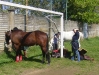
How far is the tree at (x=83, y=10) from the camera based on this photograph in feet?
83.0

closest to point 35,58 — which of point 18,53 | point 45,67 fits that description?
point 18,53

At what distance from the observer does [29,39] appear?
1169cm

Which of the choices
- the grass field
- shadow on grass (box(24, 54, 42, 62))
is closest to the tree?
shadow on grass (box(24, 54, 42, 62))

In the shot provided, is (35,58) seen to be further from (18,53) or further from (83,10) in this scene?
(83,10)

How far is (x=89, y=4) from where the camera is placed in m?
25.4

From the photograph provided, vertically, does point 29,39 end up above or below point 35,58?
above

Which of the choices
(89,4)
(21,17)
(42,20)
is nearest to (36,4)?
(89,4)

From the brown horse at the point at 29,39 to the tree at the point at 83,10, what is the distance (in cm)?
1411

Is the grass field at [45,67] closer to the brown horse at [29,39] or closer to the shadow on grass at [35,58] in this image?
the shadow on grass at [35,58]

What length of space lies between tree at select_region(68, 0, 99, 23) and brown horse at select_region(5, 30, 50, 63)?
14.1 metres

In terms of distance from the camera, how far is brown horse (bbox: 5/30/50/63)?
1157cm

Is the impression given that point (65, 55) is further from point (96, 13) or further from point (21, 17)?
point (96, 13)

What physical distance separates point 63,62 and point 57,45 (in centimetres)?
268

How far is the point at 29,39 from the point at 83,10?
610 inches
